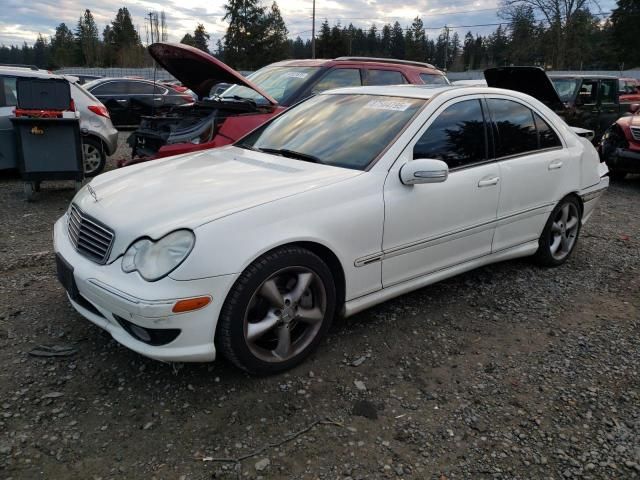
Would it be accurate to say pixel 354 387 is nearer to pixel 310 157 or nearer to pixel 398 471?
pixel 398 471

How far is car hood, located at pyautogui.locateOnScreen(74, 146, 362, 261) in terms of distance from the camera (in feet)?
8.82

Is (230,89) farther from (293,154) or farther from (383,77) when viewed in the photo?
(293,154)

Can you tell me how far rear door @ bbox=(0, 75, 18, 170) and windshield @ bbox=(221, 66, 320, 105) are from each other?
9.49 ft

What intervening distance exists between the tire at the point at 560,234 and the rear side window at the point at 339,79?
10.7ft

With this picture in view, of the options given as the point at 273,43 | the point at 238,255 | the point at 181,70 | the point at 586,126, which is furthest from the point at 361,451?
the point at 273,43

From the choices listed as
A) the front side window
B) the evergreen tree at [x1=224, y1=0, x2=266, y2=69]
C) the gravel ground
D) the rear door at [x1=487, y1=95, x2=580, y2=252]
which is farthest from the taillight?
the evergreen tree at [x1=224, y1=0, x2=266, y2=69]

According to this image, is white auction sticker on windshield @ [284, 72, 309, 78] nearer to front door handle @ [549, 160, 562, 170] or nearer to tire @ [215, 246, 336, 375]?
front door handle @ [549, 160, 562, 170]

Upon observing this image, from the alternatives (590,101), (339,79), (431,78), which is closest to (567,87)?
(590,101)

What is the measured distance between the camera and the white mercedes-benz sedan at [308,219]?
258 centimetres

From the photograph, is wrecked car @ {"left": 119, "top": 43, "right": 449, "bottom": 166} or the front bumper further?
wrecked car @ {"left": 119, "top": 43, "right": 449, "bottom": 166}

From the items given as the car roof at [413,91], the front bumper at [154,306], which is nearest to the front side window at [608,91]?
the car roof at [413,91]

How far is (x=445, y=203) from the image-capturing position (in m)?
3.51

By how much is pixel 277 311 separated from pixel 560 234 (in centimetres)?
305

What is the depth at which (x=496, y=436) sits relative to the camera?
101 inches
